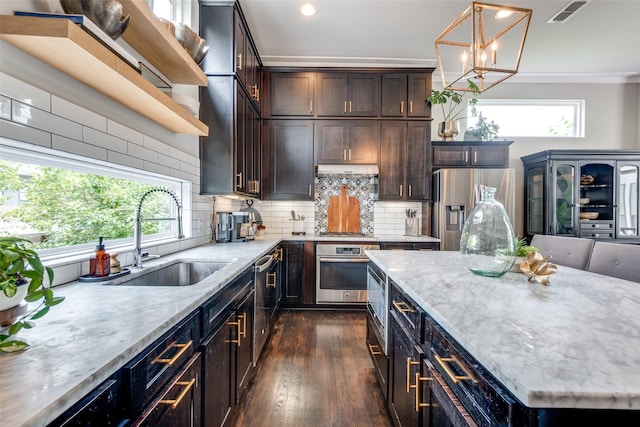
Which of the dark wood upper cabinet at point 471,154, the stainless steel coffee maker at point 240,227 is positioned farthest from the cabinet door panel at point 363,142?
the stainless steel coffee maker at point 240,227

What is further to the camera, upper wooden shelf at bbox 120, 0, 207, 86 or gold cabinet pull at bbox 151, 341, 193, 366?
upper wooden shelf at bbox 120, 0, 207, 86

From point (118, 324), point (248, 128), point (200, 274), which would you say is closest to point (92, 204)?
point (200, 274)

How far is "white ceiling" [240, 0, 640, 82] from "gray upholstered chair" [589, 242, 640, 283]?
236cm

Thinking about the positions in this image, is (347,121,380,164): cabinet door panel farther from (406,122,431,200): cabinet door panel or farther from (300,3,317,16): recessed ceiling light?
(300,3,317,16): recessed ceiling light

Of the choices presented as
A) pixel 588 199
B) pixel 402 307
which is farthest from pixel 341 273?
pixel 588 199

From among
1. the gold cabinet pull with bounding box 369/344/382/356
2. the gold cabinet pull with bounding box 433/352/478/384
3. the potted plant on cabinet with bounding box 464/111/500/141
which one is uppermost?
the potted plant on cabinet with bounding box 464/111/500/141

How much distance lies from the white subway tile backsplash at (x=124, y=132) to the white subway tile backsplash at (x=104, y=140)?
0.08 ft

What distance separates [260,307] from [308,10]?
2.79 m

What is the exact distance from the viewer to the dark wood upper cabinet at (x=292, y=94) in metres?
3.70

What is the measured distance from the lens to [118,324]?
2.63 feet

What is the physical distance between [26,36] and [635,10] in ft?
15.4

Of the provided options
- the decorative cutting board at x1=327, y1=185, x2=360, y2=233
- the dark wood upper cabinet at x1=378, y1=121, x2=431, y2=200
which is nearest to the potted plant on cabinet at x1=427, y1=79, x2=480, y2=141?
the dark wood upper cabinet at x1=378, y1=121, x2=431, y2=200

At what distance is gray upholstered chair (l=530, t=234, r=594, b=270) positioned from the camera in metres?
1.77

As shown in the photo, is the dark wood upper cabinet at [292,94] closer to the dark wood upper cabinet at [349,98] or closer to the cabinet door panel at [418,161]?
the dark wood upper cabinet at [349,98]
